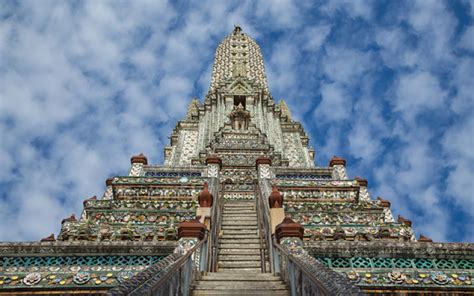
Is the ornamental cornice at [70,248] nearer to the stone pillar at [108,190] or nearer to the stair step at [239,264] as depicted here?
the stair step at [239,264]

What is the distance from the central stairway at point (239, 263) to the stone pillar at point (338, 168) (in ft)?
11.0

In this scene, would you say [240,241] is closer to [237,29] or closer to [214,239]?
[214,239]

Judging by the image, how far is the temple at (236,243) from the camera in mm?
5766

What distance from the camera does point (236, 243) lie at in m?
8.91

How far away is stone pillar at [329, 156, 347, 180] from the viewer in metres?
14.1

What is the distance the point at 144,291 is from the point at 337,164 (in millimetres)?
12092

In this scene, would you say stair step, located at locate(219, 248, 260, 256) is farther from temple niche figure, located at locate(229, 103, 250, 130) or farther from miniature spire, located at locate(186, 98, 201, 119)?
miniature spire, located at locate(186, 98, 201, 119)

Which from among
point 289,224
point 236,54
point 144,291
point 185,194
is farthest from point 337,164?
point 236,54

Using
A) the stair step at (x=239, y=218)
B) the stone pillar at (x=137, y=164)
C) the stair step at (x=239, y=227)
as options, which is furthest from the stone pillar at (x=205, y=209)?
the stone pillar at (x=137, y=164)

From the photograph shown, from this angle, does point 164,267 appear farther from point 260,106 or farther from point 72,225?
point 260,106

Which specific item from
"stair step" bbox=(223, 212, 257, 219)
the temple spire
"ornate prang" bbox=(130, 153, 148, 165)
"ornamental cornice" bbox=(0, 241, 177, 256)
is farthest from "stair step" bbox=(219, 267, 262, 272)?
the temple spire

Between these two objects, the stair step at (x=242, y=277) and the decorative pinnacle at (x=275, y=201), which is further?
the decorative pinnacle at (x=275, y=201)

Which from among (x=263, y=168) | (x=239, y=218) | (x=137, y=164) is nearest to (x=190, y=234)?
(x=239, y=218)

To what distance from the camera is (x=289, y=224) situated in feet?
22.9
